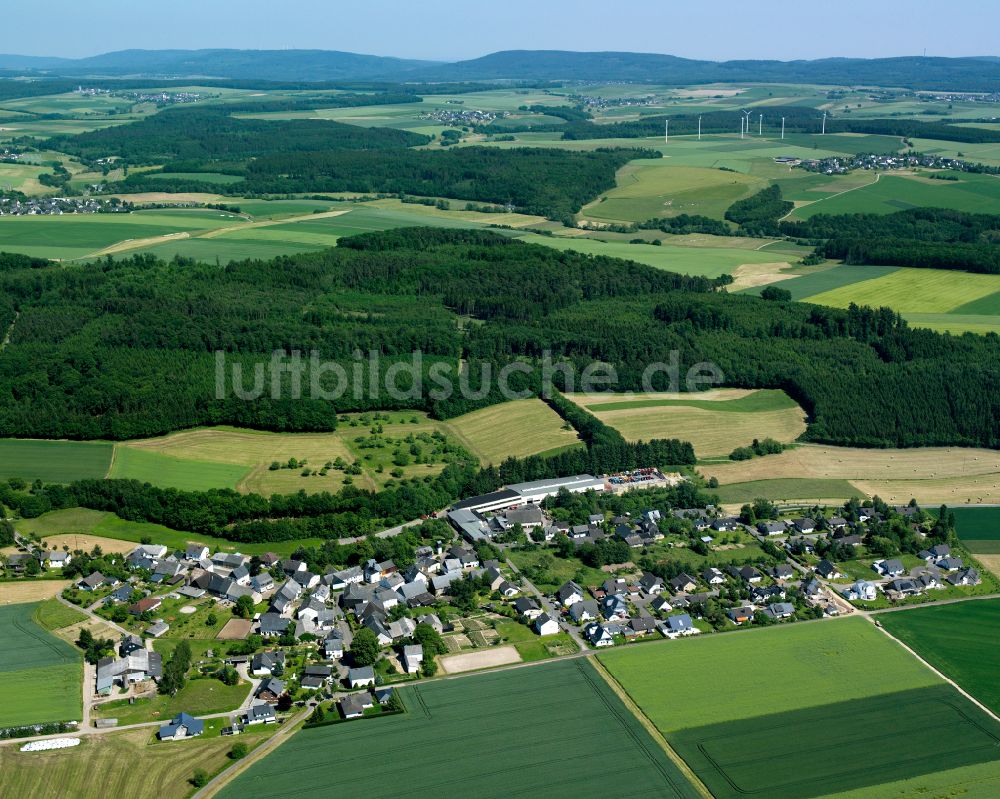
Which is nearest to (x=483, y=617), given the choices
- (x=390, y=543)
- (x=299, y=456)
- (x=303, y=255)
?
(x=390, y=543)

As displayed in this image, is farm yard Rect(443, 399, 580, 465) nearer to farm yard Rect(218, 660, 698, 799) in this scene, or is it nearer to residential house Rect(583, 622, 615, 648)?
residential house Rect(583, 622, 615, 648)

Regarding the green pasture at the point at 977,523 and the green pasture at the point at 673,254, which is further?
the green pasture at the point at 673,254

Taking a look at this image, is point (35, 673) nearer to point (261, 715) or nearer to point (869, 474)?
point (261, 715)

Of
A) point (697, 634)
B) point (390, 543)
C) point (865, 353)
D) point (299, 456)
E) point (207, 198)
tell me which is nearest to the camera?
point (697, 634)

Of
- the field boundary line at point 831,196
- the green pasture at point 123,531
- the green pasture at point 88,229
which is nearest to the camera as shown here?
the green pasture at point 123,531

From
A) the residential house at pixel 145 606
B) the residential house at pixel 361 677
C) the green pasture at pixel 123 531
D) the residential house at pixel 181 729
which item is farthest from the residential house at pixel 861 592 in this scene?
the residential house at pixel 145 606

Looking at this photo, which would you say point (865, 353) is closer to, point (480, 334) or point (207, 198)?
point (480, 334)

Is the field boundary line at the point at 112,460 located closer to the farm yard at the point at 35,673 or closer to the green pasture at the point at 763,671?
the farm yard at the point at 35,673
